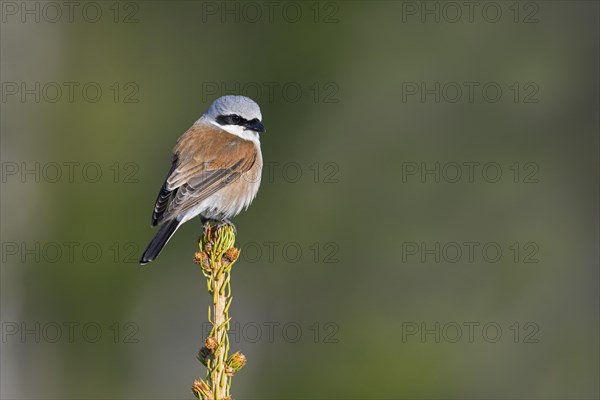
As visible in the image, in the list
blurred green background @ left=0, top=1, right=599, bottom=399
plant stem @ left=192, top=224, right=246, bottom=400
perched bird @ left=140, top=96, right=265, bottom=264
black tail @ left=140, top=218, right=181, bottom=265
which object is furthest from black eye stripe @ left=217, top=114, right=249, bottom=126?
blurred green background @ left=0, top=1, right=599, bottom=399

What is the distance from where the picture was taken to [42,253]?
10016 mm

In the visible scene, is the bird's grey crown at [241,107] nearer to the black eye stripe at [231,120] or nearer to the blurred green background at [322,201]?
the black eye stripe at [231,120]

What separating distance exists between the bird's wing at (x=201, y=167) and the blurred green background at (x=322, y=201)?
14.0ft

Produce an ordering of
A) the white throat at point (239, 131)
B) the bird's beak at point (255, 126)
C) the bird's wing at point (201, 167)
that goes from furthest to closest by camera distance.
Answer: the white throat at point (239, 131)
the bird's beak at point (255, 126)
the bird's wing at point (201, 167)

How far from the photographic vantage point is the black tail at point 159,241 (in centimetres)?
436

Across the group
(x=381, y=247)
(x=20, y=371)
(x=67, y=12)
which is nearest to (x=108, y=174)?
(x=67, y=12)

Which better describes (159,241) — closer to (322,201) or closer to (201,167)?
(201,167)

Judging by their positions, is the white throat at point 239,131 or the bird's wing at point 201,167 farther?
the white throat at point 239,131

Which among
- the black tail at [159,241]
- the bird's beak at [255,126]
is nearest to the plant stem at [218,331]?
the black tail at [159,241]

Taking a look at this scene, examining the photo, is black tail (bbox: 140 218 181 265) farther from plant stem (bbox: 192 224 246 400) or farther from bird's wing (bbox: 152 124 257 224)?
plant stem (bbox: 192 224 246 400)

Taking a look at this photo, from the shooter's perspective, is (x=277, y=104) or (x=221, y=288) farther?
(x=277, y=104)

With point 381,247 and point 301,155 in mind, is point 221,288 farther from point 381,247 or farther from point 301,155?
point 301,155

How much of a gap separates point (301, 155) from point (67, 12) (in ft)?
12.3

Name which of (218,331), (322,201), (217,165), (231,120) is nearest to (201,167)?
(217,165)
